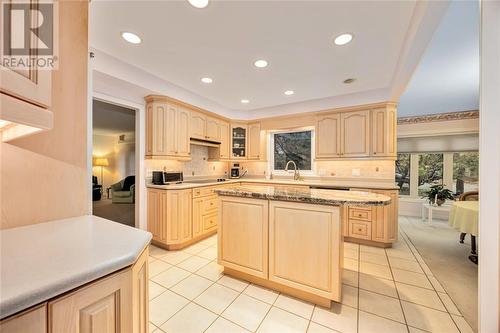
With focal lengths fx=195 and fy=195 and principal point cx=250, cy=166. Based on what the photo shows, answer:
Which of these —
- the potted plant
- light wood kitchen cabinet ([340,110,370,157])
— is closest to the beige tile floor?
light wood kitchen cabinet ([340,110,370,157])

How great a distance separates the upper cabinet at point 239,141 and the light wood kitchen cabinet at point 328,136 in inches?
64.8

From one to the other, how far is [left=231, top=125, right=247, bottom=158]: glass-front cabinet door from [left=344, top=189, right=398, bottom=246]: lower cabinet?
2531 mm

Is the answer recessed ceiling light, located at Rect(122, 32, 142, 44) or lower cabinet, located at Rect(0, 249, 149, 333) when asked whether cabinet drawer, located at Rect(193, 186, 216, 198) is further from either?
lower cabinet, located at Rect(0, 249, 149, 333)

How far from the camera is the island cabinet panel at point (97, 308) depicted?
0.56m

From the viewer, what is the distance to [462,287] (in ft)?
6.68

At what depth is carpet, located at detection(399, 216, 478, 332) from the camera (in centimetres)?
182

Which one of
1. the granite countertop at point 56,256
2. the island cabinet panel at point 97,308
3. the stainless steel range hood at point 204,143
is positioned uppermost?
the stainless steel range hood at point 204,143

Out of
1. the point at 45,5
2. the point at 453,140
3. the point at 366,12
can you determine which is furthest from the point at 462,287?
the point at 453,140

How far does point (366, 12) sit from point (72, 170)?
2451mm

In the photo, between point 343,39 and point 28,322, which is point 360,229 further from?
point 28,322

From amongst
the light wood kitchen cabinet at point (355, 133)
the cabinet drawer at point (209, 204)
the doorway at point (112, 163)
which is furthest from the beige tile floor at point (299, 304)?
the doorway at point (112, 163)

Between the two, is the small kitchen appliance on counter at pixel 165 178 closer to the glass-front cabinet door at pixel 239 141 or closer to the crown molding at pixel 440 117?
the glass-front cabinet door at pixel 239 141

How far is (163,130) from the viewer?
304 centimetres

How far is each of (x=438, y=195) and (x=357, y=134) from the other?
9.11 ft
